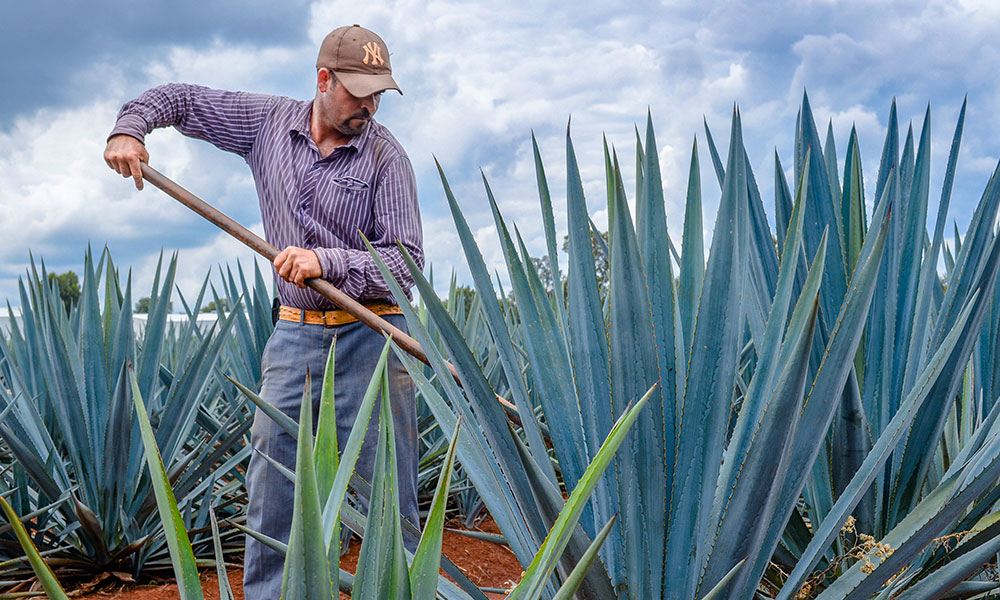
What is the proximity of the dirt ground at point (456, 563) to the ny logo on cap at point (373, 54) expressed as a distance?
1.50 m

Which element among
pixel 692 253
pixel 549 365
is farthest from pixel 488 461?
pixel 692 253

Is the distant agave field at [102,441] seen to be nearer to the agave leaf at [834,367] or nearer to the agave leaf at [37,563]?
the agave leaf at [37,563]

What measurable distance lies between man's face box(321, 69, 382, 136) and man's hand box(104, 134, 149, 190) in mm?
536

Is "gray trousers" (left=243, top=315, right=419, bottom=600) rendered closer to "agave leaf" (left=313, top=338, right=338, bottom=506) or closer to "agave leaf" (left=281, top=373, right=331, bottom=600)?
"agave leaf" (left=313, top=338, right=338, bottom=506)

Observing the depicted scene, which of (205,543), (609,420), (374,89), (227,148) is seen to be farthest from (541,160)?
(205,543)

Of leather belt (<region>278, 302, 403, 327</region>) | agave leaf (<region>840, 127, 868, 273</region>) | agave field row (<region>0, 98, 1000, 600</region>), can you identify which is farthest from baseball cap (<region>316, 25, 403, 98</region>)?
agave leaf (<region>840, 127, 868, 273</region>)

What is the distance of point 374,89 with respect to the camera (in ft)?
7.34

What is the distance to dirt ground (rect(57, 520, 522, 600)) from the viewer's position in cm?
240

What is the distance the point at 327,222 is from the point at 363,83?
0.41 meters

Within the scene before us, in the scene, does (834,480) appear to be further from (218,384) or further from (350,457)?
(218,384)

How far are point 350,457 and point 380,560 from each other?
0.11m

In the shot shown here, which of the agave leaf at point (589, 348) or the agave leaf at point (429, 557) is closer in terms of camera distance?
the agave leaf at point (429, 557)

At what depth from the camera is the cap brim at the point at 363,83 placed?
7.33ft

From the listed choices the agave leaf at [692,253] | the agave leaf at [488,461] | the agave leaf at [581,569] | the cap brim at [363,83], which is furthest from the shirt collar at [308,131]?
the agave leaf at [581,569]
